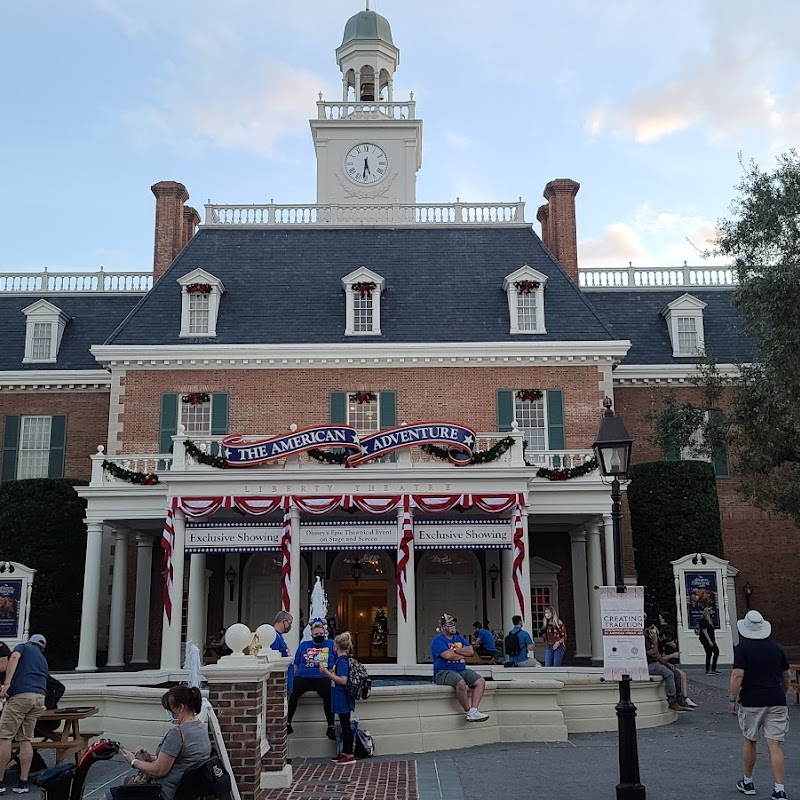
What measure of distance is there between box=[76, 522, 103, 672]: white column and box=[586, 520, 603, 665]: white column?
1283cm

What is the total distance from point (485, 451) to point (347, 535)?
3962 millimetres

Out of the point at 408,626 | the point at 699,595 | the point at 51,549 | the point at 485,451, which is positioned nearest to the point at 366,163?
the point at 485,451

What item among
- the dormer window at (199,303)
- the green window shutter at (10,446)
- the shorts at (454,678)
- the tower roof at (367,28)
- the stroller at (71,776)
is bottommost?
the stroller at (71,776)

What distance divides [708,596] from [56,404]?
20.3m

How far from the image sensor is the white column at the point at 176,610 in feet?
71.5

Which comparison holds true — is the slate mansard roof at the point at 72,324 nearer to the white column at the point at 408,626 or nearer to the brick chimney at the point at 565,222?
the white column at the point at 408,626

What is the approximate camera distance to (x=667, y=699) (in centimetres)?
1571

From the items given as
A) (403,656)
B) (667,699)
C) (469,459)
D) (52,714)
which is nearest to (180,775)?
(52,714)

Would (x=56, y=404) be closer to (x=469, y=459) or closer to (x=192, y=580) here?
(x=192, y=580)

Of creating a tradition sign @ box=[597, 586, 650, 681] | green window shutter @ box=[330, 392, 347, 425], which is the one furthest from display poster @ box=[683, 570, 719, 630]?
creating a tradition sign @ box=[597, 586, 650, 681]

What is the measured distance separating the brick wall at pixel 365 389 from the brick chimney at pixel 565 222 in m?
6.35

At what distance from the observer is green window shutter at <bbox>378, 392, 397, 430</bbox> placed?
27.3 metres

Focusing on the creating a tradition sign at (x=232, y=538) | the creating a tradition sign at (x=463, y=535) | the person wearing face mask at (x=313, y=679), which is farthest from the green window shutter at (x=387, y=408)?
the person wearing face mask at (x=313, y=679)

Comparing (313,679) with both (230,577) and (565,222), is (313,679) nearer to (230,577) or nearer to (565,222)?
(230,577)
